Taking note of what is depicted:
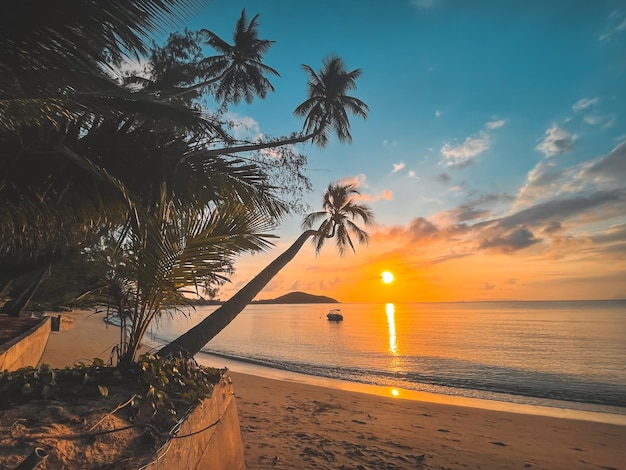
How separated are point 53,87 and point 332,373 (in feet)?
49.3

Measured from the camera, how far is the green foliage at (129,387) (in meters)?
2.62

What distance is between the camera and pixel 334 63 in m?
17.8

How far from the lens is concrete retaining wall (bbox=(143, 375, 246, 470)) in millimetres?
2414

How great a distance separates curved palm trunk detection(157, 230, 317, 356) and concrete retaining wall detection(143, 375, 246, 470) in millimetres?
833

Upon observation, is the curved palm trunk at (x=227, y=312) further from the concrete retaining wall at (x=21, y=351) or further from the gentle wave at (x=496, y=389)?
the gentle wave at (x=496, y=389)

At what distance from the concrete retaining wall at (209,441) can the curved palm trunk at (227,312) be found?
83cm

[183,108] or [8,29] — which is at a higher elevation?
[183,108]

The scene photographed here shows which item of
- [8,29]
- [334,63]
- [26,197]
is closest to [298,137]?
[334,63]

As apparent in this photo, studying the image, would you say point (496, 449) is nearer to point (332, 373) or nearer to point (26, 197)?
point (26, 197)

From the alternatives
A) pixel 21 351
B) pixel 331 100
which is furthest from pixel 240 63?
pixel 21 351

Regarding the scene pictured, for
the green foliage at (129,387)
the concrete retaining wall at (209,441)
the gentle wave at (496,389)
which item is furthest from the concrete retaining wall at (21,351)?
the gentle wave at (496,389)

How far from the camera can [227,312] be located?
6492mm

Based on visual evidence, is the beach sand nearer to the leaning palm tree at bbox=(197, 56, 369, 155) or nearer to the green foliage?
the green foliage

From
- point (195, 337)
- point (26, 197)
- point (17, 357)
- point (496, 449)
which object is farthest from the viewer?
point (17, 357)
